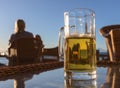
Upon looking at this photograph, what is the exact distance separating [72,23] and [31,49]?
2.72 metres

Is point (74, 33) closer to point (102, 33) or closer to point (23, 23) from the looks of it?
point (23, 23)

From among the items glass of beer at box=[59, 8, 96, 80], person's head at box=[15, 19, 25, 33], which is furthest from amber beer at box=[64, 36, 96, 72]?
person's head at box=[15, 19, 25, 33]

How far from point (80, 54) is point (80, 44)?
0.03 metres

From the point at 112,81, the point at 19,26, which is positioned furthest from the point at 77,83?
the point at 19,26

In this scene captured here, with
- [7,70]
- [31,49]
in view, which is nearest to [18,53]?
[31,49]

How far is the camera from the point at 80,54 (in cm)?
68

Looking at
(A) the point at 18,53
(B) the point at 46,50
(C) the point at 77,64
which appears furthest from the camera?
(B) the point at 46,50

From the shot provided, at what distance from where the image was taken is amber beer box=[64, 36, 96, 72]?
658 millimetres

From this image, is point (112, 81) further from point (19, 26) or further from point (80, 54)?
point (19, 26)

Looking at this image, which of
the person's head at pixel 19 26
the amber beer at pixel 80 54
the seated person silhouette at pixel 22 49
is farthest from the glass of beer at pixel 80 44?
the person's head at pixel 19 26

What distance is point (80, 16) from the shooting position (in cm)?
72

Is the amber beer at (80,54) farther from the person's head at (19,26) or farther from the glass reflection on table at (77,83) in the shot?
the person's head at (19,26)

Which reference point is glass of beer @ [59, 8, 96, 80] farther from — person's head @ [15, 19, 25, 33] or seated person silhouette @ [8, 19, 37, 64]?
person's head @ [15, 19, 25, 33]

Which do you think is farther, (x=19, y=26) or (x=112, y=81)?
(x=19, y=26)
